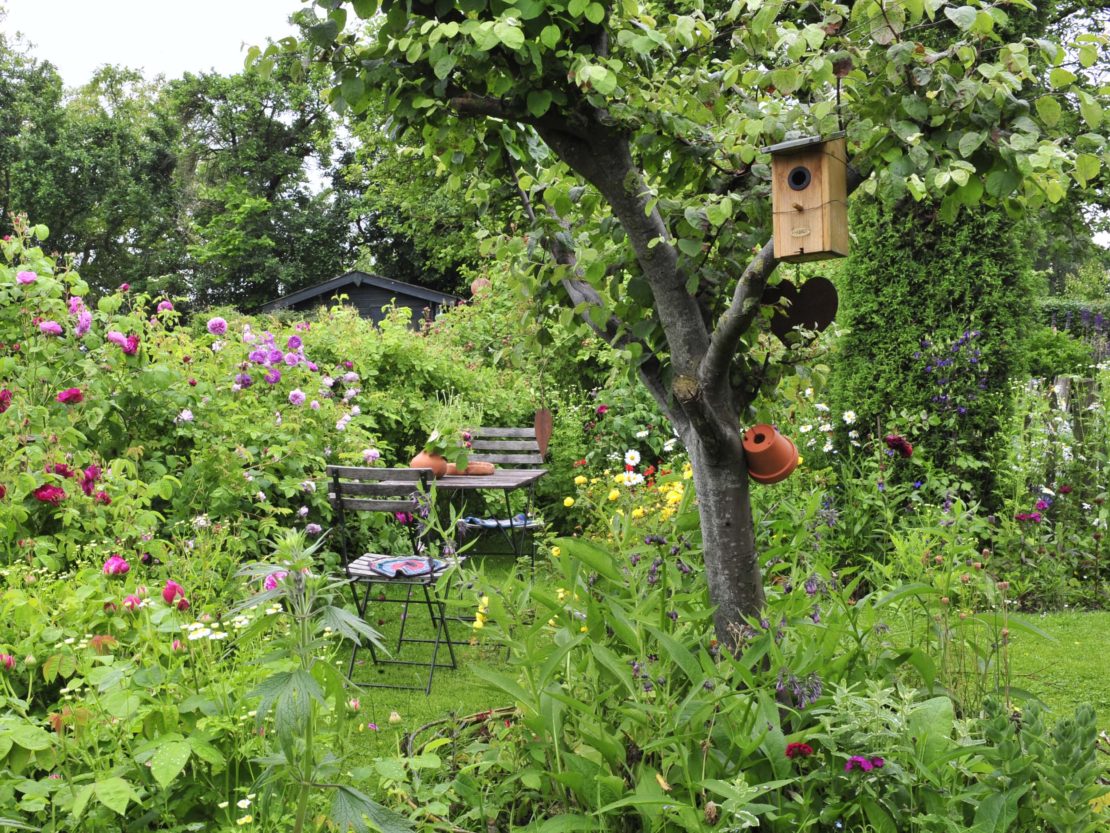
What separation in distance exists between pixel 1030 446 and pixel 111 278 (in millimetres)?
35086

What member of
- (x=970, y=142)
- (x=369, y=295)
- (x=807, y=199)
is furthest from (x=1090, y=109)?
Result: (x=369, y=295)

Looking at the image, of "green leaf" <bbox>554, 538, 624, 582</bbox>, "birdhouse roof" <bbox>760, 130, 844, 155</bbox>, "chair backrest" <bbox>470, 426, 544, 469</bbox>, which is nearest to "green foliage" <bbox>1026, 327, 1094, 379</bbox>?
"chair backrest" <bbox>470, 426, 544, 469</bbox>

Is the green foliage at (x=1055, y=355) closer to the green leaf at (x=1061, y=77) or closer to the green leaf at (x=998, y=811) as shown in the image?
the green leaf at (x=998, y=811)

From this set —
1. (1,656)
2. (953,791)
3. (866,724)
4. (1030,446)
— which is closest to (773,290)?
(866,724)

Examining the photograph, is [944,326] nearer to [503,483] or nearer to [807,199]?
[503,483]

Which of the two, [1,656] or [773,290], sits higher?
[773,290]

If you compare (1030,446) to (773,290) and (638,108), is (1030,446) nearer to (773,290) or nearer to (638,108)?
(773,290)

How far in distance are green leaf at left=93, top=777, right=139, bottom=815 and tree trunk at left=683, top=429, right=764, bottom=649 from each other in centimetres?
151

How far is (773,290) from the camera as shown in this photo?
105 inches

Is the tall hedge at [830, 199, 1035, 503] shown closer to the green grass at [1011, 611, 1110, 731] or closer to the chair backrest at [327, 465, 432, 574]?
the green grass at [1011, 611, 1110, 731]

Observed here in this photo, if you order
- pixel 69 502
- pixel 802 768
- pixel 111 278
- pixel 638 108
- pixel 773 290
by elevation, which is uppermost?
pixel 111 278

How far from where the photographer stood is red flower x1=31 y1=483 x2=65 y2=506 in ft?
12.1

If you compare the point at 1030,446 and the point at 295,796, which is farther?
the point at 1030,446

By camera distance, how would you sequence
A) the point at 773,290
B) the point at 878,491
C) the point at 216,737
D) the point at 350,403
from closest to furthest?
the point at 216,737 → the point at 773,290 → the point at 878,491 → the point at 350,403
